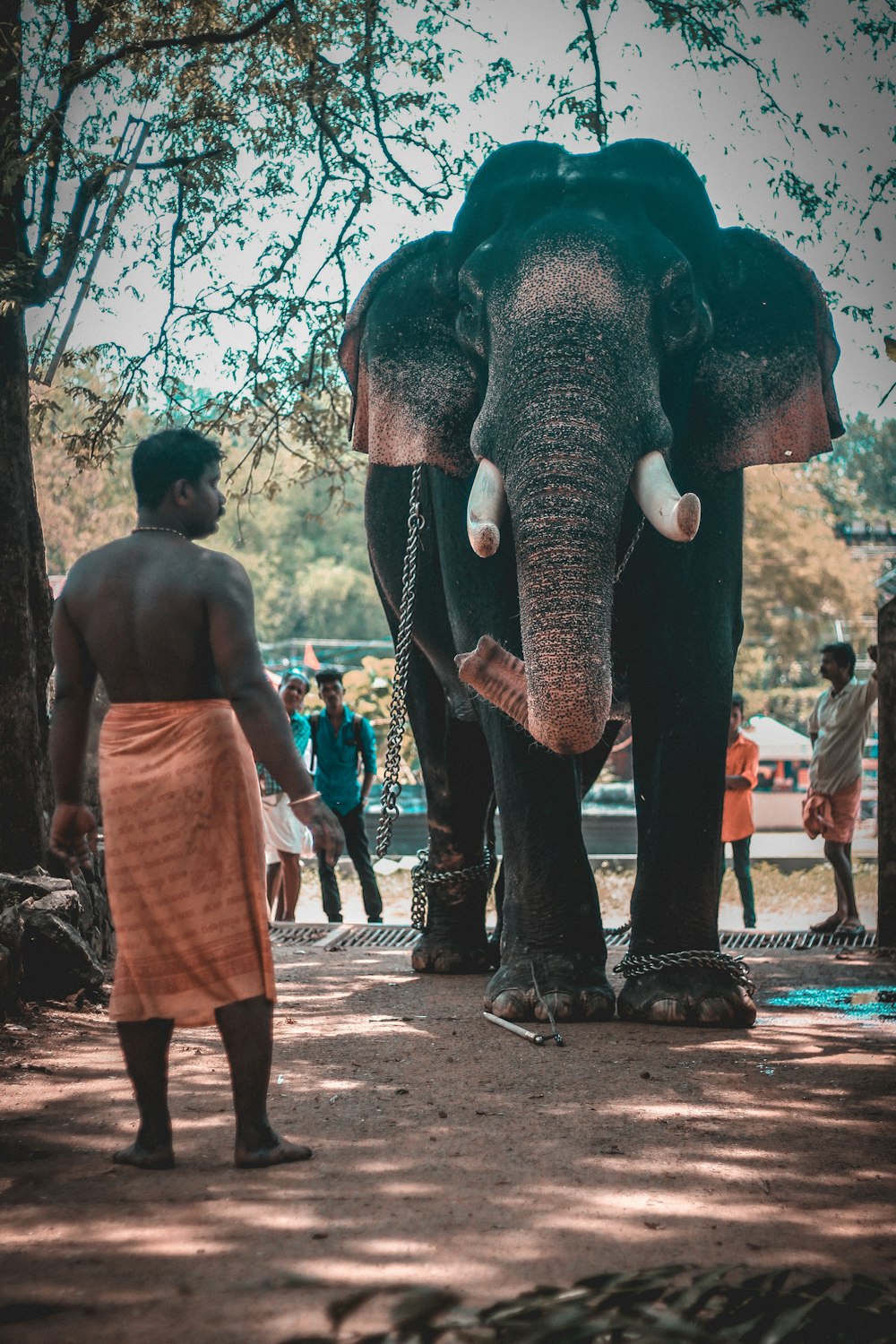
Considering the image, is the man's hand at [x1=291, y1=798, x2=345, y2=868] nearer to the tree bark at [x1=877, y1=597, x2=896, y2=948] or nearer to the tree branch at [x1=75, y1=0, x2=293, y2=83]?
the tree branch at [x1=75, y1=0, x2=293, y2=83]

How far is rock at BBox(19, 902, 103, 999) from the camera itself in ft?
19.0

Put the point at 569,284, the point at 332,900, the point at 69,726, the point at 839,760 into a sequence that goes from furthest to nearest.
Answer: the point at 332,900 → the point at 839,760 → the point at 569,284 → the point at 69,726

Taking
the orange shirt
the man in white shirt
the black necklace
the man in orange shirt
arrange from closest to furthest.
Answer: the black necklace < the man in white shirt < the man in orange shirt < the orange shirt

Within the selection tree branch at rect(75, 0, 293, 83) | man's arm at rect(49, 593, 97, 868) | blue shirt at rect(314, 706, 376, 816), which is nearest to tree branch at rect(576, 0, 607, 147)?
tree branch at rect(75, 0, 293, 83)

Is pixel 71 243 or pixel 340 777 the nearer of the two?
pixel 71 243

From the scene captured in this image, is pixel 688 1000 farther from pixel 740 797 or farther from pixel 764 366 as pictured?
pixel 740 797

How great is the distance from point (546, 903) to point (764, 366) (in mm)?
2626

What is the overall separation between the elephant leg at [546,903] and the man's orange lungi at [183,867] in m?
2.30

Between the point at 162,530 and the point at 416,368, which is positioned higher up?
the point at 416,368

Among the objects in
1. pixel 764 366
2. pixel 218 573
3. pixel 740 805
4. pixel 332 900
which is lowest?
pixel 332 900

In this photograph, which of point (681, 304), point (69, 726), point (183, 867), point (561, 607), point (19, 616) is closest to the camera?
point (183, 867)

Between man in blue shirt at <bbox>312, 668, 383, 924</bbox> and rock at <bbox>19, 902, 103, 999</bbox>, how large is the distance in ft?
13.8

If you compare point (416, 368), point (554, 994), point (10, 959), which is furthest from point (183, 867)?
point (416, 368)

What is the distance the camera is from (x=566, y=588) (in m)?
5.16
